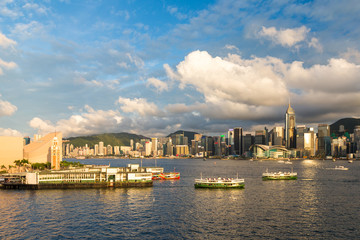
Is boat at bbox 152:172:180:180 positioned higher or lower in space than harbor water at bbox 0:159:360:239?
lower

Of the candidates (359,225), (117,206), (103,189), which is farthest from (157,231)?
(103,189)

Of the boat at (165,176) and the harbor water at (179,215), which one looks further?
the boat at (165,176)

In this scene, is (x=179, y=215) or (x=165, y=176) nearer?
(x=179, y=215)

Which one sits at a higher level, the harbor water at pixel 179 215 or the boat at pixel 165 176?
the harbor water at pixel 179 215

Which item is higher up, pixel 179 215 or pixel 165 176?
pixel 179 215

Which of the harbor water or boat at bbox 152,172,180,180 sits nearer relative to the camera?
the harbor water

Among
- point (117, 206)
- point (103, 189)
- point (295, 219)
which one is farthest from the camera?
point (103, 189)

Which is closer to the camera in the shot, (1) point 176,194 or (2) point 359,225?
(2) point 359,225

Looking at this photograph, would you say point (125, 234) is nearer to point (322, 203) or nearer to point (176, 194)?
point (176, 194)
